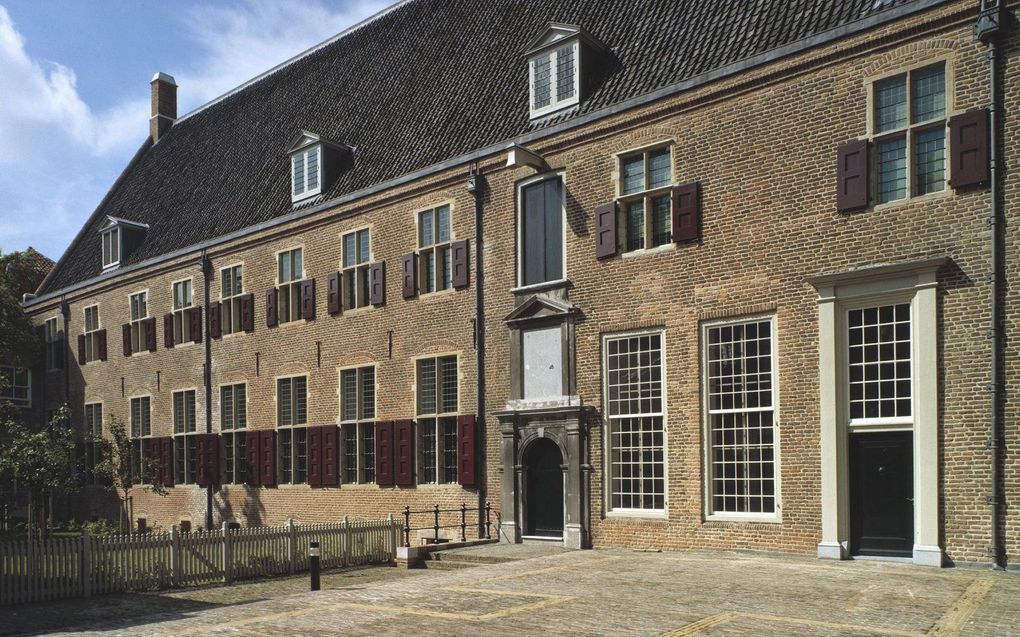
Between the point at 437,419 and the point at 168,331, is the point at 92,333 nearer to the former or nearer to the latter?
the point at 168,331

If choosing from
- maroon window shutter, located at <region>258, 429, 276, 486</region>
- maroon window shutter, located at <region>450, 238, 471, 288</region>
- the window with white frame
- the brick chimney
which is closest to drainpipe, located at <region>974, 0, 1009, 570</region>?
maroon window shutter, located at <region>450, 238, 471, 288</region>

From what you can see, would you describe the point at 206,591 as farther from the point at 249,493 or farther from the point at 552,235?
the point at 249,493

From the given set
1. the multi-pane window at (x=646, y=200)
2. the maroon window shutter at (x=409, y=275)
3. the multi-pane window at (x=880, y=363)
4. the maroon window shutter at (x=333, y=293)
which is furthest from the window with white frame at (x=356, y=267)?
the multi-pane window at (x=880, y=363)

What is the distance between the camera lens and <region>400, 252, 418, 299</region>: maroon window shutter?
21328 mm

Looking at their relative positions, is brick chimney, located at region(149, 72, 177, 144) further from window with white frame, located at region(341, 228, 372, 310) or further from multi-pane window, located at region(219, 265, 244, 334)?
window with white frame, located at region(341, 228, 372, 310)

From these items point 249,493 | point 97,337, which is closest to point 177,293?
point 97,337

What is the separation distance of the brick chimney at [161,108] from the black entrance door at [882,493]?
104 ft

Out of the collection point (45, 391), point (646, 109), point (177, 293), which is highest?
point (646, 109)

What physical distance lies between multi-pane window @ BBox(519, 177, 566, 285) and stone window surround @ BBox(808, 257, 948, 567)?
18.1 ft

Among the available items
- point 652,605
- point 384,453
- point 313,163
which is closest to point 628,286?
point 652,605

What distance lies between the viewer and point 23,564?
13.9 meters

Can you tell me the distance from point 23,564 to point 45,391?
23.9 meters

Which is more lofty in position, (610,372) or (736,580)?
(610,372)

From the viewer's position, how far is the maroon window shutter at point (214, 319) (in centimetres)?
2744
